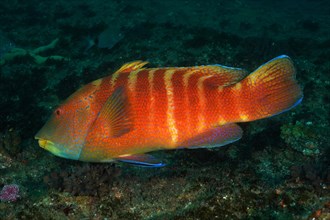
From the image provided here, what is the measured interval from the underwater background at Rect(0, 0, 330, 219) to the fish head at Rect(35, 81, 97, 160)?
86 cm

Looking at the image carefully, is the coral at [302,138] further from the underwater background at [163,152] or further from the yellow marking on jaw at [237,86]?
the yellow marking on jaw at [237,86]

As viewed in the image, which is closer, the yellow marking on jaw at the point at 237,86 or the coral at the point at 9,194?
the yellow marking on jaw at the point at 237,86

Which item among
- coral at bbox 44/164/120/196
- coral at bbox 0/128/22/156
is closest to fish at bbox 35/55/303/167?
coral at bbox 44/164/120/196

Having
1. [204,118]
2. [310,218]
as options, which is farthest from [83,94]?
[310,218]

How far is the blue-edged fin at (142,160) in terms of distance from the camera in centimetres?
264

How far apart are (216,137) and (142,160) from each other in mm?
753

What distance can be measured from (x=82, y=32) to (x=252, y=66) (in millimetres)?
7644

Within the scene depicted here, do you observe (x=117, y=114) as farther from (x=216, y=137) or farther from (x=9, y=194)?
(x=9, y=194)

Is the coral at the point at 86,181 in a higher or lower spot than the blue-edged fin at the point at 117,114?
lower

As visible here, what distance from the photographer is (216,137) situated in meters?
2.86

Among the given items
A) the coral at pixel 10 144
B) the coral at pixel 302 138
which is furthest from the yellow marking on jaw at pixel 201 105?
the coral at pixel 10 144

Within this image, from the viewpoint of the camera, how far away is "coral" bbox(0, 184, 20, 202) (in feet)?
12.1

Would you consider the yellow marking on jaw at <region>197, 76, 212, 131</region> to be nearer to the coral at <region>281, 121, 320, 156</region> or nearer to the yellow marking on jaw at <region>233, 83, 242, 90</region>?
the yellow marking on jaw at <region>233, 83, 242, 90</region>

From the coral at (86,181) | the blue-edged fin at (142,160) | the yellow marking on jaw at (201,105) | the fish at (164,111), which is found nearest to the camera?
the blue-edged fin at (142,160)
